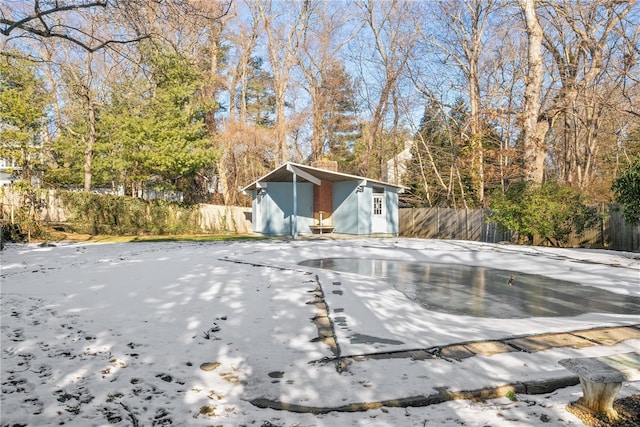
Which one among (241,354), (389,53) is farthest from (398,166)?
(241,354)

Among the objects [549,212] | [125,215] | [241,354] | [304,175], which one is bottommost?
[241,354]

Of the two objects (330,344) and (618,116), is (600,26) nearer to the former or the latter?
(618,116)

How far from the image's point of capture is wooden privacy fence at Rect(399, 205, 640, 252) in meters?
12.6

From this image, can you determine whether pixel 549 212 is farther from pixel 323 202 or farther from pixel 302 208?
pixel 302 208

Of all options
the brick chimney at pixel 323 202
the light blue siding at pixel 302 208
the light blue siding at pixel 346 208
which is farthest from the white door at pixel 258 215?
the light blue siding at pixel 346 208

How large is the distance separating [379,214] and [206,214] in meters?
8.87

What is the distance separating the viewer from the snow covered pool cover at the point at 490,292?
4781mm

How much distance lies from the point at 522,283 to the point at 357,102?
2523 cm

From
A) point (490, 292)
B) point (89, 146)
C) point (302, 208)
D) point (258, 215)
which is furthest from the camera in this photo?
point (258, 215)

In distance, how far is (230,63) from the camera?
89.4 ft

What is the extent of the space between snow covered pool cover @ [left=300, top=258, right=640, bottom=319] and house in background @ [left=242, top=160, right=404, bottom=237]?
9.43 meters

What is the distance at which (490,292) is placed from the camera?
590cm

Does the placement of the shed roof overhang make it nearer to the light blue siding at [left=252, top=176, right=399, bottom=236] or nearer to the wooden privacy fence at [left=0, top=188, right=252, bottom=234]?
the light blue siding at [left=252, top=176, right=399, bottom=236]

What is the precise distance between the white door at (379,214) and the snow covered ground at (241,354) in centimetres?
1187
